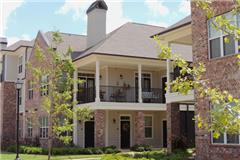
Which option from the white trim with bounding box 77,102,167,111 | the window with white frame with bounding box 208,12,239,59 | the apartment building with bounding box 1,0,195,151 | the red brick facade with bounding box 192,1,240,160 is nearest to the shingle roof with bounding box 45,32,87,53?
the apartment building with bounding box 1,0,195,151

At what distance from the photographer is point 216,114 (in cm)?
491

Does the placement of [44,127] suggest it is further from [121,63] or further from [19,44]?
[19,44]

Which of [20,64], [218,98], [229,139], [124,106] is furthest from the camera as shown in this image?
[20,64]

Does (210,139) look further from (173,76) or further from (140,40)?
(140,40)

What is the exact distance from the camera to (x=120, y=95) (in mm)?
27375

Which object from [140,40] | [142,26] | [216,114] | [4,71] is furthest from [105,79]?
[216,114]

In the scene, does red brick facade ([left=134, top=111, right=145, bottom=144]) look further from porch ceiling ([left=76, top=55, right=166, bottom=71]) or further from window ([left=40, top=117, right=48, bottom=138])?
window ([left=40, top=117, right=48, bottom=138])

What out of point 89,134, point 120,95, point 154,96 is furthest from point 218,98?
point 89,134

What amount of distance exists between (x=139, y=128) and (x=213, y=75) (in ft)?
37.3

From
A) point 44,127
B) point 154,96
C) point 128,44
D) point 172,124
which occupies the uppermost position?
point 128,44

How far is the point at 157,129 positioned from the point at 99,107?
6934 mm

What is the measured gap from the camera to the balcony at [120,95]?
27381 mm

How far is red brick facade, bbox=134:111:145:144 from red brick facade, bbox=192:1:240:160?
992cm

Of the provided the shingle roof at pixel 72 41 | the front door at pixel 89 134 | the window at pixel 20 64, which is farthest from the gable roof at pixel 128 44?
the window at pixel 20 64
